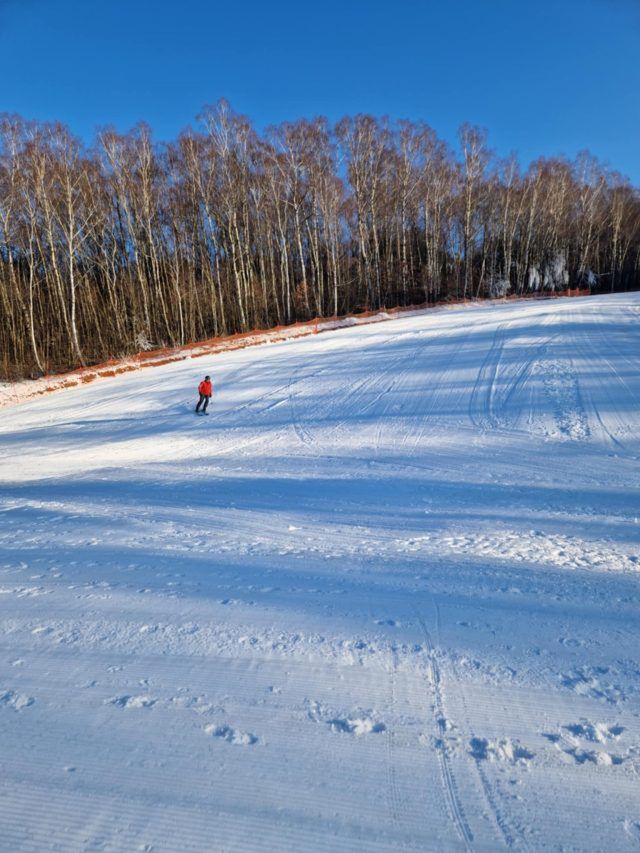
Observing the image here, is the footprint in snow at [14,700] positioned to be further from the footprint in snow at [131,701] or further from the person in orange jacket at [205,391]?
the person in orange jacket at [205,391]

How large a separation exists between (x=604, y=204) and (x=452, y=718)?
180 feet

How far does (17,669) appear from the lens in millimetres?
3061

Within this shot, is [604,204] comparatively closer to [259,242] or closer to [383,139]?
[383,139]

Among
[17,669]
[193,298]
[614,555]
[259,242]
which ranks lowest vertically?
[614,555]

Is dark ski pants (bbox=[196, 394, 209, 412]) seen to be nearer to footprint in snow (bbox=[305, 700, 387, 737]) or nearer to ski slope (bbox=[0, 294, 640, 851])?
ski slope (bbox=[0, 294, 640, 851])

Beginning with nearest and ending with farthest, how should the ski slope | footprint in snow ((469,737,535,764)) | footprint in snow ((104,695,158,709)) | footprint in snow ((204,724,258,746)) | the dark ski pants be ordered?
1. the ski slope
2. footprint in snow ((469,737,535,764))
3. footprint in snow ((204,724,258,746))
4. footprint in snow ((104,695,158,709))
5. the dark ski pants

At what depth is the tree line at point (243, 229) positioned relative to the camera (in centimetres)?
2688

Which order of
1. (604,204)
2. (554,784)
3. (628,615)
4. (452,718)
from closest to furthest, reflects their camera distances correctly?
(554,784) < (452,718) < (628,615) < (604,204)

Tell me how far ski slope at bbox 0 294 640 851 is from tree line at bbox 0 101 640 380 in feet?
72.9

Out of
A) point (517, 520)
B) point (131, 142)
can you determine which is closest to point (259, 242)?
point (131, 142)

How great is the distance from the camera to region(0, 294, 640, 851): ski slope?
6.84ft

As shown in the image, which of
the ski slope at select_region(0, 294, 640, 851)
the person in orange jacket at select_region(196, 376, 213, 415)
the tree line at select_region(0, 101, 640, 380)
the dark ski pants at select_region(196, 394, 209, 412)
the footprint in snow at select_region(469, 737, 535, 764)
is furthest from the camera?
the tree line at select_region(0, 101, 640, 380)

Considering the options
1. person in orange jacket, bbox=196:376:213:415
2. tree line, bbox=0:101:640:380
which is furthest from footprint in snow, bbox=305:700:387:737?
tree line, bbox=0:101:640:380

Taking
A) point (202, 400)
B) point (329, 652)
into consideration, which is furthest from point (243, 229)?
point (329, 652)
